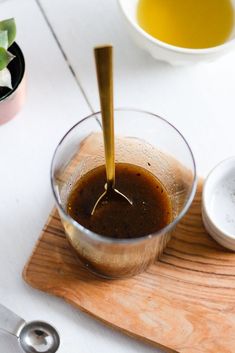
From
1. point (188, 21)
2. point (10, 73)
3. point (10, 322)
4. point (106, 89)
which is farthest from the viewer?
point (188, 21)

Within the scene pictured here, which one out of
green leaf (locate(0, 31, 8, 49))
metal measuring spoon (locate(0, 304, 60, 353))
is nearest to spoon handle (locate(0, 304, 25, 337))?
metal measuring spoon (locate(0, 304, 60, 353))

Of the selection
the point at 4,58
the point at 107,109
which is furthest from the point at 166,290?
the point at 4,58

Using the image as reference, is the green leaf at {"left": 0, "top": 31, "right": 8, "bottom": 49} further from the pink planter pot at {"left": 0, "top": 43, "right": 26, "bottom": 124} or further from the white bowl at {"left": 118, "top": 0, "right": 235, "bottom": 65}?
the white bowl at {"left": 118, "top": 0, "right": 235, "bottom": 65}

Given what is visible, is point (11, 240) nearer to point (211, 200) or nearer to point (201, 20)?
point (211, 200)

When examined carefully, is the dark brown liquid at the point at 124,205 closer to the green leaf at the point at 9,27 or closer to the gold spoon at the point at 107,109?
the gold spoon at the point at 107,109

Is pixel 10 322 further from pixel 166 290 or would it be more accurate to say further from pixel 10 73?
pixel 10 73

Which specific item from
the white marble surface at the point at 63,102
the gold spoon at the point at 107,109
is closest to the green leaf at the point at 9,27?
the white marble surface at the point at 63,102

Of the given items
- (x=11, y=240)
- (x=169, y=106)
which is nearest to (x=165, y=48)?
(x=169, y=106)
